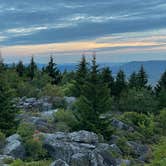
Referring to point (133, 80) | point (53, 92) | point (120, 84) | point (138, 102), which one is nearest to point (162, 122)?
point (138, 102)

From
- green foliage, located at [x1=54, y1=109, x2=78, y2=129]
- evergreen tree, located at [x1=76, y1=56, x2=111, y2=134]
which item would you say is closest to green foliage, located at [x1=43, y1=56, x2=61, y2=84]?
green foliage, located at [x1=54, y1=109, x2=78, y2=129]

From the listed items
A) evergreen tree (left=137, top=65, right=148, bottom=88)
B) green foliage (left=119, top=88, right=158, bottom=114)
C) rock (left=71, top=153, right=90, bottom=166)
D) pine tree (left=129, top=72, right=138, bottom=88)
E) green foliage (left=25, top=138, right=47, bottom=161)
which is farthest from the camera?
evergreen tree (left=137, top=65, right=148, bottom=88)

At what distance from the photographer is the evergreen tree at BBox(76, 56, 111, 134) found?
107ft

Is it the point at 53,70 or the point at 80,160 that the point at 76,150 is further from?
the point at 53,70

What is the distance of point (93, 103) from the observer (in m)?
33.3

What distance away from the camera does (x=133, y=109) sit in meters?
54.5

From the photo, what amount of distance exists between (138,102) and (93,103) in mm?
22265

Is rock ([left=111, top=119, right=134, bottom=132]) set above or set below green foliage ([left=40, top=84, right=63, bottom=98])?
below

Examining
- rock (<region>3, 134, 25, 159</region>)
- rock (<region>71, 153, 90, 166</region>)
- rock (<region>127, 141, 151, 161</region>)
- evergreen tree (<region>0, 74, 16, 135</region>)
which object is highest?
evergreen tree (<region>0, 74, 16, 135</region>)

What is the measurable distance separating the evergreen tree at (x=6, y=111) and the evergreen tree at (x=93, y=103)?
6005 mm

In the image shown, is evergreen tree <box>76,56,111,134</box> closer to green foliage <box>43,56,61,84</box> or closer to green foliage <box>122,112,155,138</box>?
green foliage <box>122,112,155,138</box>

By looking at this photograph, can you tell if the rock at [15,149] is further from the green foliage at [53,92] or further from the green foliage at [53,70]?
the green foliage at [53,70]

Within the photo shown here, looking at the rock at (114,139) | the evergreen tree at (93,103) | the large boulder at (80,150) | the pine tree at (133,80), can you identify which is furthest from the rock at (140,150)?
the pine tree at (133,80)

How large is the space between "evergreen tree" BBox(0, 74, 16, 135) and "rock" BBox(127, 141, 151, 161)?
10.1 metres
